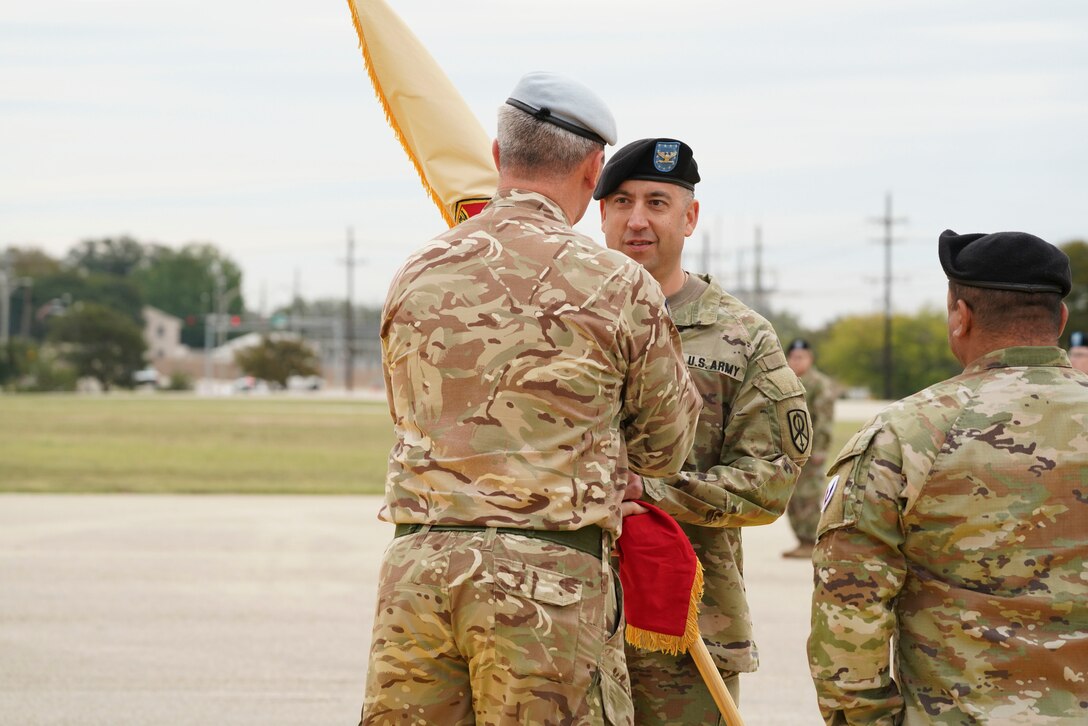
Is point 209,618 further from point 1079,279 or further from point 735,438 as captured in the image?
point 1079,279

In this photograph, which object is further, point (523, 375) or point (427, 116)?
point (427, 116)

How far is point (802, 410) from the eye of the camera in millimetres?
4031

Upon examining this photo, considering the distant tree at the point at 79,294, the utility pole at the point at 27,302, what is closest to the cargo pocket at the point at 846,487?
the utility pole at the point at 27,302

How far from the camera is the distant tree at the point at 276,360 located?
98125mm

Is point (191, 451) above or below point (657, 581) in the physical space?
below

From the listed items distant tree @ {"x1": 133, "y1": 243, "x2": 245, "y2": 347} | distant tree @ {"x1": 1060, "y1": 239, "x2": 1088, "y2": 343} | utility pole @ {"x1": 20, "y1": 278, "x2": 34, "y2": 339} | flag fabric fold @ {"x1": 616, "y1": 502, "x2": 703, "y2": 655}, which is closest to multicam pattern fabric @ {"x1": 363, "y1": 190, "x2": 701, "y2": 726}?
flag fabric fold @ {"x1": 616, "y1": 502, "x2": 703, "y2": 655}

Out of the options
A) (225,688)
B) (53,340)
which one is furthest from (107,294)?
(225,688)

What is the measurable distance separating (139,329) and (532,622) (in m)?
98.3

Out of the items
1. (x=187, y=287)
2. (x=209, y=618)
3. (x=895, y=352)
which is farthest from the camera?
(x=187, y=287)

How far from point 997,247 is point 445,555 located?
1.37 metres

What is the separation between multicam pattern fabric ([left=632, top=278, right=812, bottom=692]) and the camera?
155 inches

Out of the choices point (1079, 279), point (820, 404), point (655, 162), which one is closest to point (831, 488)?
point (655, 162)

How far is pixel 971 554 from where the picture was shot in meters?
2.90

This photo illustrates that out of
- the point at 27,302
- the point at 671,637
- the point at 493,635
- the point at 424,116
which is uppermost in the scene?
the point at 424,116
